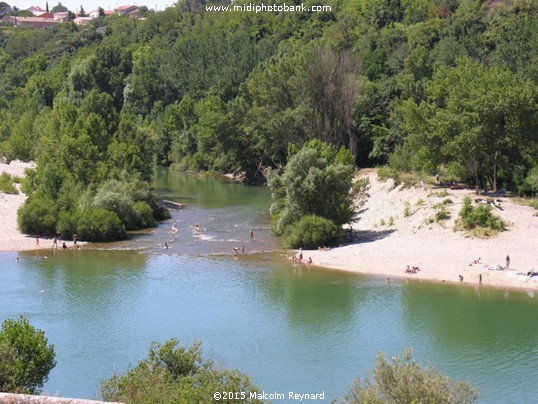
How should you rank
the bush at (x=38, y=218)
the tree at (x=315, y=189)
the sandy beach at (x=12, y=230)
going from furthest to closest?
the bush at (x=38, y=218)
the sandy beach at (x=12, y=230)
the tree at (x=315, y=189)

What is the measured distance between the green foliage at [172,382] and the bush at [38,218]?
45798 millimetres

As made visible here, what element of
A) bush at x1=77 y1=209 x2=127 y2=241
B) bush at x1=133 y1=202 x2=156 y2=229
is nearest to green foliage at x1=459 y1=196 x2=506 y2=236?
bush at x1=77 y1=209 x2=127 y2=241

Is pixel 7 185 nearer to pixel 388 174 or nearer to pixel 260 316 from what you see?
pixel 388 174

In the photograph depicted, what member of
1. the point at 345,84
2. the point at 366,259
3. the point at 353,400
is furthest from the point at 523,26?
the point at 353,400

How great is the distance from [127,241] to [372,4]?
9932cm

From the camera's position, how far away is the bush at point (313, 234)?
66.9 m

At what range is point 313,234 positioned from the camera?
67.0 m

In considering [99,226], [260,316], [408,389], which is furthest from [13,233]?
[408,389]

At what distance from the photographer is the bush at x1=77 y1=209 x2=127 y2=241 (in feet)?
241

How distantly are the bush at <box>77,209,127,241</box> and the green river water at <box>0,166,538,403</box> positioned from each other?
3.50 metres

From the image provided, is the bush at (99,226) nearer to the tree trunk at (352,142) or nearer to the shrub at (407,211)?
the shrub at (407,211)

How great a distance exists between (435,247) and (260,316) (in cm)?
1737

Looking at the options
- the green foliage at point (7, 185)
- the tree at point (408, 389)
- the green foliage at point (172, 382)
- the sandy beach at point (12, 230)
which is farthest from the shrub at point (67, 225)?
the tree at point (408, 389)

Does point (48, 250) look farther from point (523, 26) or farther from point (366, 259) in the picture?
point (523, 26)
